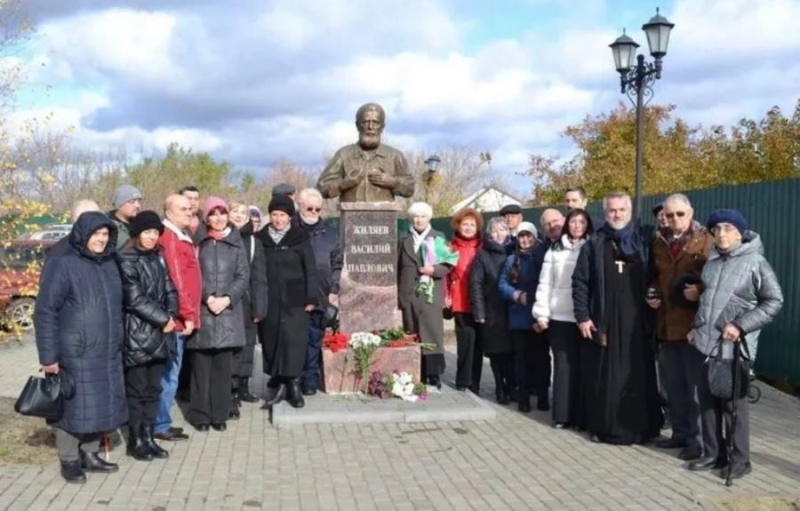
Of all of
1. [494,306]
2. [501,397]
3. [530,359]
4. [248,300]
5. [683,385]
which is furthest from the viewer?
[501,397]

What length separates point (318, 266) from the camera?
8.73 meters

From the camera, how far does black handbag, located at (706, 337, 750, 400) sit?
6.07 m

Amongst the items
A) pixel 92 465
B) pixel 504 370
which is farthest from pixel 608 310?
pixel 92 465

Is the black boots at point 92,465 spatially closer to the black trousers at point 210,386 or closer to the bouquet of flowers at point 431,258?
the black trousers at point 210,386

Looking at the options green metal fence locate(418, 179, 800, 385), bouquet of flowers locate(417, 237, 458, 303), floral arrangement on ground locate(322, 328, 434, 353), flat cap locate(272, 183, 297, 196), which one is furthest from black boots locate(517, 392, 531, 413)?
green metal fence locate(418, 179, 800, 385)

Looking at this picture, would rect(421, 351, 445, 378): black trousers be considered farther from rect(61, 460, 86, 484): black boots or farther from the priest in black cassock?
rect(61, 460, 86, 484): black boots

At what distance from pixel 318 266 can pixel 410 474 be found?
9.40 ft

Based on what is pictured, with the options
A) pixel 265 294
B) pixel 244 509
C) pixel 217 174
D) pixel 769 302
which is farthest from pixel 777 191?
pixel 217 174

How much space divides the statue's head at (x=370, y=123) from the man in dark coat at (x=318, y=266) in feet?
3.02

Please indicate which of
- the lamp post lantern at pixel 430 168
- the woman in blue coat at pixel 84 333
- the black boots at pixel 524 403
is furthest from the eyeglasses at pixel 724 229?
the lamp post lantern at pixel 430 168

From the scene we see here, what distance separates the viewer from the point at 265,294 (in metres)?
8.10

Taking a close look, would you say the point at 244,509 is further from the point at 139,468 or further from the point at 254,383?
the point at 254,383

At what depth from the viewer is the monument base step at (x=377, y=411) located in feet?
25.9

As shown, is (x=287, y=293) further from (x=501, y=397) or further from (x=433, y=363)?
(x=501, y=397)
